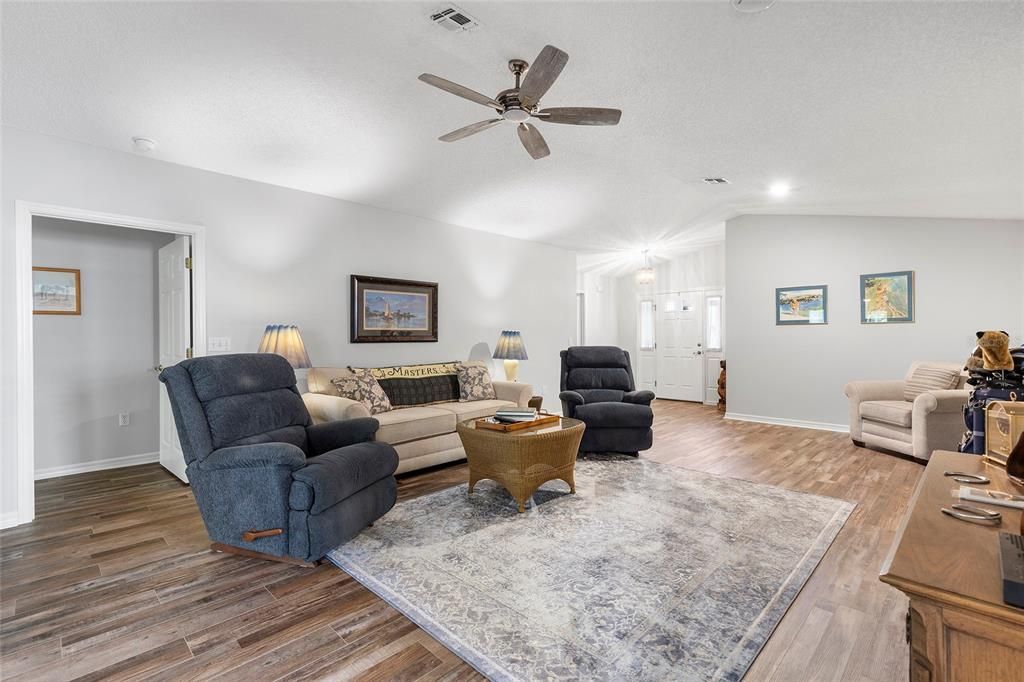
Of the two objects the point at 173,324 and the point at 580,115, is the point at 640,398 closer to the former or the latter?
the point at 580,115

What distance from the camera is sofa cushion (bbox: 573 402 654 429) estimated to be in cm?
432

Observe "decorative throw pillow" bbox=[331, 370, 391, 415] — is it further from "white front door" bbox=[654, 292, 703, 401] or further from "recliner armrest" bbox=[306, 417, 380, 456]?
"white front door" bbox=[654, 292, 703, 401]

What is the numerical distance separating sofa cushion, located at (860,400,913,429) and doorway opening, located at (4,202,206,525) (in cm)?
609

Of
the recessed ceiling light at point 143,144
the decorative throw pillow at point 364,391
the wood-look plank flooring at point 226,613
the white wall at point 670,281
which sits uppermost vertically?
the recessed ceiling light at point 143,144

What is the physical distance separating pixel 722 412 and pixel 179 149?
7.17 m

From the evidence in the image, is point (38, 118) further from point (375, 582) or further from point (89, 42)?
point (375, 582)

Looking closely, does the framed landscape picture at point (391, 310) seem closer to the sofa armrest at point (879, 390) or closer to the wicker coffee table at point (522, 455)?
the wicker coffee table at point (522, 455)

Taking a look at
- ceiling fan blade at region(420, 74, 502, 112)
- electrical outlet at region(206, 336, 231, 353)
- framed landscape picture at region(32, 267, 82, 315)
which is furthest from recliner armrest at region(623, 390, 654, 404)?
framed landscape picture at region(32, 267, 82, 315)

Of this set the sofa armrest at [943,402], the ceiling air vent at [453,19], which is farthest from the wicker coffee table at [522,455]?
the sofa armrest at [943,402]

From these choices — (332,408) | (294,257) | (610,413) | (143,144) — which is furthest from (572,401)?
(143,144)

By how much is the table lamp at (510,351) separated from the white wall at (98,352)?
3.47 meters

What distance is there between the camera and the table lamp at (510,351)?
18.8ft

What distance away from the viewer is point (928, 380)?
4672mm

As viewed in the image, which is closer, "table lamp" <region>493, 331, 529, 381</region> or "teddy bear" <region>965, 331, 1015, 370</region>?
"teddy bear" <region>965, 331, 1015, 370</region>
